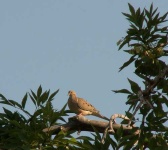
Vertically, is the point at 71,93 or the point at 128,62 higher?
the point at 71,93

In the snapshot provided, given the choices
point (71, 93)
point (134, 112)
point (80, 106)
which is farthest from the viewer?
point (71, 93)

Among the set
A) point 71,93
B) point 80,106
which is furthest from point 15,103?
point 71,93

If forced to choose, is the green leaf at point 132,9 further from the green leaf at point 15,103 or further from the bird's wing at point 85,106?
the bird's wing at point 85,106

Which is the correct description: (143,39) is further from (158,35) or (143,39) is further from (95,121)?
(95,121)

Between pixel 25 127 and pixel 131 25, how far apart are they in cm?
156

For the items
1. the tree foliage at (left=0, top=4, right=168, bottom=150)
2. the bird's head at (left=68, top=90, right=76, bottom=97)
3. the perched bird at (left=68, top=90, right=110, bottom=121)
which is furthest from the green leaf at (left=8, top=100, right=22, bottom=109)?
the bird's head at (left=68, top=90, right=76, bottom=97)

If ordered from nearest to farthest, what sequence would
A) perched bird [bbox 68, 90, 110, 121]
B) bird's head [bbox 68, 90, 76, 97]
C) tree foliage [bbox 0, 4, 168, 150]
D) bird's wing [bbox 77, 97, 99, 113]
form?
tree foliage [bbox 0, 4, 168, 150] → perched bird [bbox 68, 90, 110, 121] → bird's wing [bbox 77, 97, 99, 113] → bird's head [bbox 68, 90, 76, 97]

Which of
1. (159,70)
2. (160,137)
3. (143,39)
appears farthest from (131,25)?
(160,137)

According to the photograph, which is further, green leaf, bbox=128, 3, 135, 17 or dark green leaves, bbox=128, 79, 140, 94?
green leaf, bbox=128, 3, 135, 17

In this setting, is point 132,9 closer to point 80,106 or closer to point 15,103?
point 15,103

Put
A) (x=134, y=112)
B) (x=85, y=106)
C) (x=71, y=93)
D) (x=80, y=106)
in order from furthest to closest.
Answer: (x=71, y=93)
(x=85, y=106)
(x=80, y=106)
(x=134, y=112)

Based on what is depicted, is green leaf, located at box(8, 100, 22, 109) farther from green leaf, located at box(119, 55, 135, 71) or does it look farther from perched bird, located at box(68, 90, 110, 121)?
perched bird, located at box(68, 90, 110, 121)

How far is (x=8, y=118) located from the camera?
23.2 feet

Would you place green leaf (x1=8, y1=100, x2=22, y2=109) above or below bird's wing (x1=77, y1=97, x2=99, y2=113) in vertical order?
below
